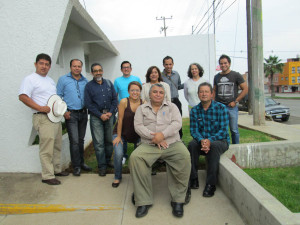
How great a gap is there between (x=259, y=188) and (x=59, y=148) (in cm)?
295

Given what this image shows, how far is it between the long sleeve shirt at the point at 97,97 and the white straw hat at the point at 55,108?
42cm

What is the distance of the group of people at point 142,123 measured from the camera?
2793mm

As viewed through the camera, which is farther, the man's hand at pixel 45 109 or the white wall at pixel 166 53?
the white wall at pixel 166 53

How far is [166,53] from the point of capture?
11.0 m

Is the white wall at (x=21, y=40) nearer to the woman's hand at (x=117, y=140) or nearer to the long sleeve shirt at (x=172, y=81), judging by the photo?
the woman's hand at (x=117, y=140)

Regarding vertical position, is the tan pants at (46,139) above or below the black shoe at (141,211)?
above

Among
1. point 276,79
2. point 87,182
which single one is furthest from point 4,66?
point 276,79

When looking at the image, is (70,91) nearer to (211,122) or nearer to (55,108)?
(55,108)

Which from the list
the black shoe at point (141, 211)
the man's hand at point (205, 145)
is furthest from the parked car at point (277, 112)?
the black shoe at point (141, 211)

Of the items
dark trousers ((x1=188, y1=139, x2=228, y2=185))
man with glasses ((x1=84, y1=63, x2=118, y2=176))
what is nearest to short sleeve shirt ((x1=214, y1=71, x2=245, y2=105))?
dark trousers ((x1=188, y1=139, x2=228, y2=185))

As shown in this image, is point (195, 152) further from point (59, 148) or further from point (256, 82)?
point (256, 82)

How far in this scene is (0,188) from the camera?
10.7 feet

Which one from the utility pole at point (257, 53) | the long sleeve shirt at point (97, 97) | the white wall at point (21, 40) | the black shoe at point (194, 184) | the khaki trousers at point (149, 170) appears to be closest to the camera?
the khaki trousers at point (149, 170)

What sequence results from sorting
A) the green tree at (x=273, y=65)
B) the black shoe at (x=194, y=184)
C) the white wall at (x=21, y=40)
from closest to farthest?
the black shoe at (x=194, y=184) < the white wall at (x=21, y=40) < the green tree at (x=273, y=65)
